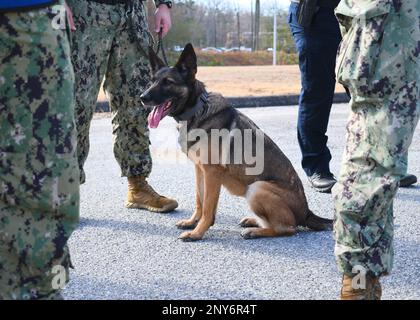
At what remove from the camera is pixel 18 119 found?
2104 millimetres

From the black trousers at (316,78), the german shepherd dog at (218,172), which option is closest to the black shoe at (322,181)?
the black trousers at (316,78)

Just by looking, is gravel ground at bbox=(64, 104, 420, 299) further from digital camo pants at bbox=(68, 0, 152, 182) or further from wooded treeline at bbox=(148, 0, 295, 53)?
wooded treeline at bbox=(148, 0, 295, 53)

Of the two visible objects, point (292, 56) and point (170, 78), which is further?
point (292, 56)

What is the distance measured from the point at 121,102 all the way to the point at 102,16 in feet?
2.06

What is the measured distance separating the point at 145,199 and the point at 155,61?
3.37ft

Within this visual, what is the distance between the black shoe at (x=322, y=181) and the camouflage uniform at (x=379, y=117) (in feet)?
8.78

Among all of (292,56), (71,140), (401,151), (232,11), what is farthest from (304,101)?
(232,11)

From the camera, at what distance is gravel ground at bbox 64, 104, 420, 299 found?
3.18 meters

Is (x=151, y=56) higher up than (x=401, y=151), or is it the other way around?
(x=151, y=56)

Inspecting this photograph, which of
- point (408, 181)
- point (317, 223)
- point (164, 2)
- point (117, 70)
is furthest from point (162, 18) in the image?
point (408, 181)

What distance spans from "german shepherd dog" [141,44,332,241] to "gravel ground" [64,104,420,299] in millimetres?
96

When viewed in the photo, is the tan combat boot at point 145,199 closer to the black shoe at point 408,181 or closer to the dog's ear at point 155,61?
the dog's ear at point 155,61

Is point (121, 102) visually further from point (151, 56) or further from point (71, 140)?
point (71, 140)

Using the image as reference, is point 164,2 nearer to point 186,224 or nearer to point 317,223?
point 186,224
